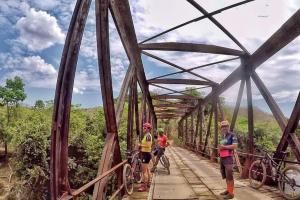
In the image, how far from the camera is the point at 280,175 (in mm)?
7246

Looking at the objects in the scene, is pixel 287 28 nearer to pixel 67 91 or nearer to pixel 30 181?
pixel 67 91

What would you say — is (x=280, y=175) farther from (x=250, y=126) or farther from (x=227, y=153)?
(x=250, y=126)

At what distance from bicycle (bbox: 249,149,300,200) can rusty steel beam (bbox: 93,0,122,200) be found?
3.56 metres

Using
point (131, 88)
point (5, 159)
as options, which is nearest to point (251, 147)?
point (131, 88)

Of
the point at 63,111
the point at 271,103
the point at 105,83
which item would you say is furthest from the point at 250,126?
the point at 63,111

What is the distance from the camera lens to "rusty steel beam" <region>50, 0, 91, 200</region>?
348 cm

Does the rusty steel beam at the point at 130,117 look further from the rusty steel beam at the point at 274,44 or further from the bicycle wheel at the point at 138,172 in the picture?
the rusty steel beam at the point at 274,44

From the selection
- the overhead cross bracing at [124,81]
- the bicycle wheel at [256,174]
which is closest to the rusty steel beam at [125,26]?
the overhead cross bracing at [124,81]

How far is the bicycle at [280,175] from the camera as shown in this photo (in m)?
6.77

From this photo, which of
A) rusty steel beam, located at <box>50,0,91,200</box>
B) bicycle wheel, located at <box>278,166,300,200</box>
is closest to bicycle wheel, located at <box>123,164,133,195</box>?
bicycle wheel, located at <box>278,166,300,200</box>

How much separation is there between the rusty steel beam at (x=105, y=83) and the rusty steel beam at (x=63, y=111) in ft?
3.13

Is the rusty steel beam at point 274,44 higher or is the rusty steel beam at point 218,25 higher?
the rusty steel beam at point 218,25

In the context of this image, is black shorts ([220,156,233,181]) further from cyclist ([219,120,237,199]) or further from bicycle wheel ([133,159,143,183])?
bicycle wheel ([133,159,143,183])

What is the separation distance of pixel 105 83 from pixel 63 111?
1668mm
